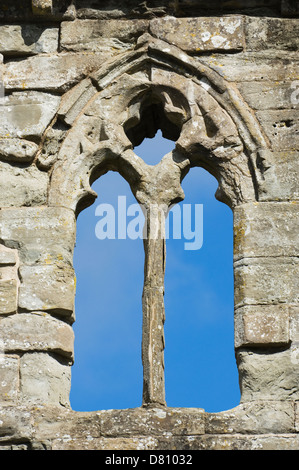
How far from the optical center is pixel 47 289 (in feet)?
29.4

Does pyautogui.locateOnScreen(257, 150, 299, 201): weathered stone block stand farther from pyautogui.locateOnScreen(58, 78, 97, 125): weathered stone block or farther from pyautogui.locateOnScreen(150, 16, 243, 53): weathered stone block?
pyautogui.locateOnScreen(58, 78, 97, 125): weathered stone block

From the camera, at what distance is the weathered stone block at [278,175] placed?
362 inches

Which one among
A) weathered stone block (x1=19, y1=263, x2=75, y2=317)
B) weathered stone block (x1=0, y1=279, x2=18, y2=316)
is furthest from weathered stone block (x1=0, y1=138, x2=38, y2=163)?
weathered stone block (x1=0, y1=279, x2=18, y2=316)

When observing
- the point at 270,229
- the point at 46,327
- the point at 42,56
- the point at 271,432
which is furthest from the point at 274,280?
the point at 42,56

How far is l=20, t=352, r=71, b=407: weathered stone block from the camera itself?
28.6 feet

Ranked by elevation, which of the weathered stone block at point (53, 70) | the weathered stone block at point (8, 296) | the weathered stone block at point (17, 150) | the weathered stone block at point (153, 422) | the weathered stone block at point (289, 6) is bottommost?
the weathered stone block at point (153, 422)

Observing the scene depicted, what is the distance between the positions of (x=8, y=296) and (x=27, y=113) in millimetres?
1522

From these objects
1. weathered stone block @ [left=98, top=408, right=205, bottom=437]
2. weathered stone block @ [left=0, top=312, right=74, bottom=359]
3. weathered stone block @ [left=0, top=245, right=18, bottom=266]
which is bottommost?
weathered stone block @ [left=98, top=408, right=205, bottom=437]

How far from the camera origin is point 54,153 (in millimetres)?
9492

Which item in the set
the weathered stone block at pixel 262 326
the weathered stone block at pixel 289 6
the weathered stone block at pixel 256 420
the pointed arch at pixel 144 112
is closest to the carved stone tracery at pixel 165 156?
the pointed arch at pixel 144 112

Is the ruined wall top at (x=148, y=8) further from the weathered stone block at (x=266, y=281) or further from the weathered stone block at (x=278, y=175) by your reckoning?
the weathered stone block at (x=266, y=281)

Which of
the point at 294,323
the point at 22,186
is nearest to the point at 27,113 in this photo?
the point at 22,186

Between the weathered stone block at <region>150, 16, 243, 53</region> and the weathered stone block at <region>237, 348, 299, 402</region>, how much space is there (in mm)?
2499
